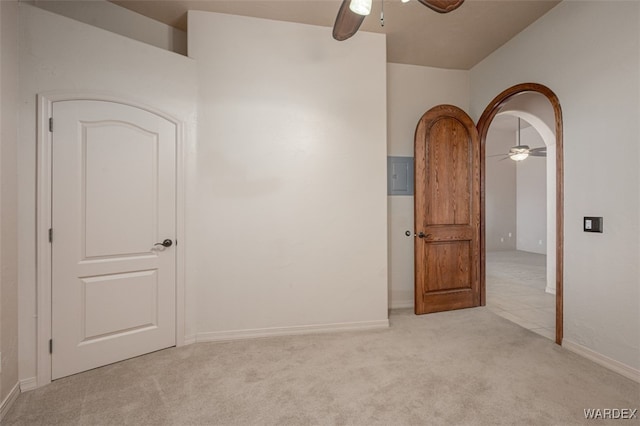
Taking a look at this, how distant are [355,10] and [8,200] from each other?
2392mm

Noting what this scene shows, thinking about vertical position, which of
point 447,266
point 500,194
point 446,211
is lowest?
point 447,266

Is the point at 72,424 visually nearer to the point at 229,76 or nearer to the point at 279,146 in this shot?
the point at 279,146

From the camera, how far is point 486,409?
1776 mm

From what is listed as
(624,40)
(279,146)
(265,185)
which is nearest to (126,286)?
(265,185)

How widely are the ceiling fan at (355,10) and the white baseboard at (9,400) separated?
10.1 feet

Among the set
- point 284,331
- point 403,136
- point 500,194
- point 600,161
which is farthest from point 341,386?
point 500,194

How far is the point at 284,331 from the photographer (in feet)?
9.35

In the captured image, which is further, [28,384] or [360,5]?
[28,384]

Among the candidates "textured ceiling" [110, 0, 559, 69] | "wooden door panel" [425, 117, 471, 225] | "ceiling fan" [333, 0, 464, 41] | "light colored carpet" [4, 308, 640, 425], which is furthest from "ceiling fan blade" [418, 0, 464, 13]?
"light colored carpet" [4, 308, 640, 425]

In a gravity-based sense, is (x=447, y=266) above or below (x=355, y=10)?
below

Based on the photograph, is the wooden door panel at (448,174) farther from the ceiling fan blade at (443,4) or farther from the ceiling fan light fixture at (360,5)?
the ceiling fan light fixture at (360,5)

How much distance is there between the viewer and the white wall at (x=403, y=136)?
361 centimetres

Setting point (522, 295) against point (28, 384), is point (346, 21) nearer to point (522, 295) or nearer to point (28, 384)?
point (28, 384)

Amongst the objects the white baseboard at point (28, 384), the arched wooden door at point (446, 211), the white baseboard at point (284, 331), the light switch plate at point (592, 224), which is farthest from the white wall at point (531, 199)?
the white baseboard at point (28, 384)
